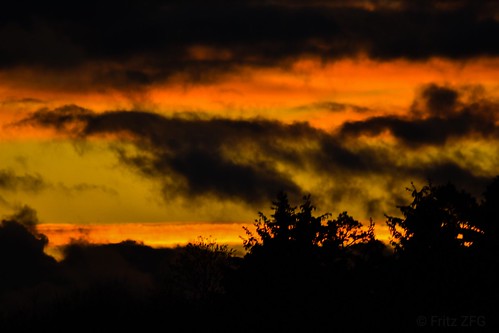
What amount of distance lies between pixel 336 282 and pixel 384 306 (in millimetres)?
10274

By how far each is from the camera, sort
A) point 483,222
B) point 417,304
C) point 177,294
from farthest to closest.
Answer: point 177,294 → point 483,222 → point 417,304

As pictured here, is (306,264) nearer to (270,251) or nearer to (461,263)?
(270,251)

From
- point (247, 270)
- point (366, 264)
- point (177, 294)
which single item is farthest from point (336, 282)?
point (177, 294)

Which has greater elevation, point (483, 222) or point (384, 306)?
point (483, 222)

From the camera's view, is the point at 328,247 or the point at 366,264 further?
the point at 328,247

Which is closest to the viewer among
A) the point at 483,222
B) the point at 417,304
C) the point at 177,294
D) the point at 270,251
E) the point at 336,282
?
the point at 417,304

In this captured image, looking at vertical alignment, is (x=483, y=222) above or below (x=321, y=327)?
above

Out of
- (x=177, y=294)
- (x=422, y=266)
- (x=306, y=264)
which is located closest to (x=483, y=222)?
(x=422, y=266)

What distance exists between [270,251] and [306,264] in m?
3.15

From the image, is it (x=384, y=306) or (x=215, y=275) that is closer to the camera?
(x=384, y=306)

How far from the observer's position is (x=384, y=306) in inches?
3182

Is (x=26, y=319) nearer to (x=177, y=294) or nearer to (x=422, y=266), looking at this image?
(x=177, y=294)

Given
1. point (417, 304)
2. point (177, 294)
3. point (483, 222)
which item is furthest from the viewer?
point (177, 294)

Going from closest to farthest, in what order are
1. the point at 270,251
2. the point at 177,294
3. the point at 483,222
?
the point at 483,222 → the point at 270,251 → the point at 177,294
